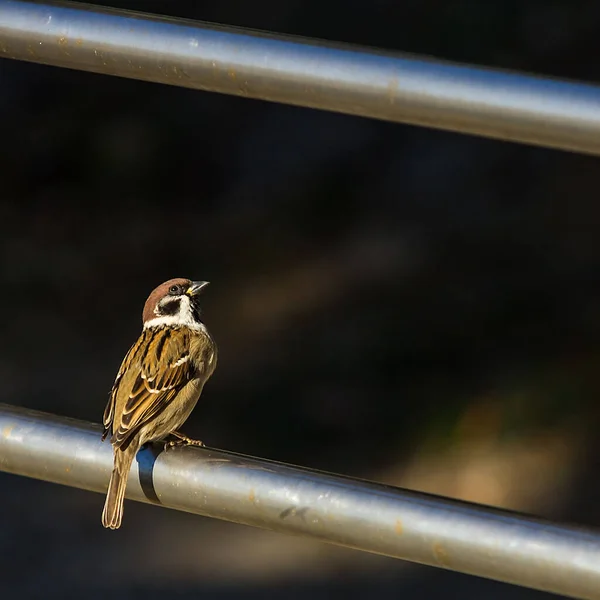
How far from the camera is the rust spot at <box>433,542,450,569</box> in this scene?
1.44 meters

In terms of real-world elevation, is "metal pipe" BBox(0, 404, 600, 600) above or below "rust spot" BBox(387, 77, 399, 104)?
below

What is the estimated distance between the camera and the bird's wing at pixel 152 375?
11.5ft

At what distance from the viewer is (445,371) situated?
8.07 m

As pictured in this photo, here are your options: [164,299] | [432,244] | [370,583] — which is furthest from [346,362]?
[164,299]

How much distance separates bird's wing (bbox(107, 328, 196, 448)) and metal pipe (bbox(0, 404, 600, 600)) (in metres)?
1.68

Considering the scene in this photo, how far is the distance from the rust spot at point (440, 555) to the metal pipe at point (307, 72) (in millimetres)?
481

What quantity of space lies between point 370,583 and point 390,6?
5.89m

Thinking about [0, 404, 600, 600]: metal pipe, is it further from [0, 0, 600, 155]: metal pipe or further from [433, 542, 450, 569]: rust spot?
[0, 0, 600, 155]: metal pipe

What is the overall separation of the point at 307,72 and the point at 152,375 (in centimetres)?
230

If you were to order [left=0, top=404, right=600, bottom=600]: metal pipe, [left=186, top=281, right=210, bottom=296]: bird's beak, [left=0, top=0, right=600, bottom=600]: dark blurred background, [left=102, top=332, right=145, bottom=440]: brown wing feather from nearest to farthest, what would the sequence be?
[left=0, top=404, right=600, bottom=600]: metal pipe < [left=102, top=332, right=145, bottom=440]: brown wing feather < [left=186, top=281, right=210, bottom=296]: bird's beak < [left=0, top=0, right=600, bottom=600]: dark blurred background

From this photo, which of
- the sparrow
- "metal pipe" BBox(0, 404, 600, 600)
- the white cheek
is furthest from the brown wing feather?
"metal pipe" BBox(0, 404, 600, 600)

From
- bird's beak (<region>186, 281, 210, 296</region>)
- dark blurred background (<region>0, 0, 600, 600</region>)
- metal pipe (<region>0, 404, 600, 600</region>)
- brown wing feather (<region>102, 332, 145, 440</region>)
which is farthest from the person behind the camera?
dark blurred background (<region>0, 0, 600, 600</region>)

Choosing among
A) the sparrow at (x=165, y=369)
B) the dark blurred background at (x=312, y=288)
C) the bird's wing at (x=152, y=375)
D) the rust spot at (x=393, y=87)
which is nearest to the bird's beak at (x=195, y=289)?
the sparrow at (x=165, y=369)

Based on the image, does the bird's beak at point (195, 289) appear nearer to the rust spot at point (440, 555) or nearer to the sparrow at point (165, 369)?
the sparrow at point (165, 369)
